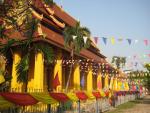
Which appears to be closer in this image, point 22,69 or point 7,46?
point 7,46

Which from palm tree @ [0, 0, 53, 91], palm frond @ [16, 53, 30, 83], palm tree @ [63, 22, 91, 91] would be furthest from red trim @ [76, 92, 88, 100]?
palm tree @ [63, 22, 91, 91]

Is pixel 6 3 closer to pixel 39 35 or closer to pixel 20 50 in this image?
pixel 39 35

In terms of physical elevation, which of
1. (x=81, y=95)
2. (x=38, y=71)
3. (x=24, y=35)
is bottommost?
(x=81, y=95)

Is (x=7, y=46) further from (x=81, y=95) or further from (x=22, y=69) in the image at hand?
(x=81, y=95)

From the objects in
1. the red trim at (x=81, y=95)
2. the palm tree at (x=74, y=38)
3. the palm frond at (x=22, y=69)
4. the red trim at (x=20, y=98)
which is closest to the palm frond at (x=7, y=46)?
the palm frond at (x=22, y=69)

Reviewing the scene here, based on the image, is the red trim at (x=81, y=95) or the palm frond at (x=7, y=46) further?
the red trim at (x=81, y=95)

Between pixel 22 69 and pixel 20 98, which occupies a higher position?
pixel 22 69

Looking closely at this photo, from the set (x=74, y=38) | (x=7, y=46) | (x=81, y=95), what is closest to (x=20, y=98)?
(x=81, y=95)

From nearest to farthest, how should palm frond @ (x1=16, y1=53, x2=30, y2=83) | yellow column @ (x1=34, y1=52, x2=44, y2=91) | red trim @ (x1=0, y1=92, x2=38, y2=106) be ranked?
red trim @ (x1=0, y1=92, x2=38, y2=106) < palm frond @ (x1=16, y1=53, x2=30, y2=83) < yellow column @ (x1=34, y1=52, x2=44, y2=91)

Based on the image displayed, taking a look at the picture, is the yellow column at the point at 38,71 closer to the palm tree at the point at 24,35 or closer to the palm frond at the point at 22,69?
the palm tree at the point at 24,35

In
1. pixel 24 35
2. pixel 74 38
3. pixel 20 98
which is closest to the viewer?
pixel 20 98

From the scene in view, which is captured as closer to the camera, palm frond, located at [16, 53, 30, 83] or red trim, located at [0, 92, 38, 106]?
red trim, located at [0, 92, 38, 106]

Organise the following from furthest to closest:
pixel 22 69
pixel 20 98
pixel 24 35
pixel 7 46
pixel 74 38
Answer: pixel 74 38 → pixel 22 69 → pixel 24 35 → pixel 7 46 → pixel 20 98

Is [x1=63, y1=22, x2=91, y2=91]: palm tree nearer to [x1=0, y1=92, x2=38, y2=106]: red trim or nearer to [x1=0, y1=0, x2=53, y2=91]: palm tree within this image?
[x1=0, y1=0, x2=53, y2=91]: palm tree
